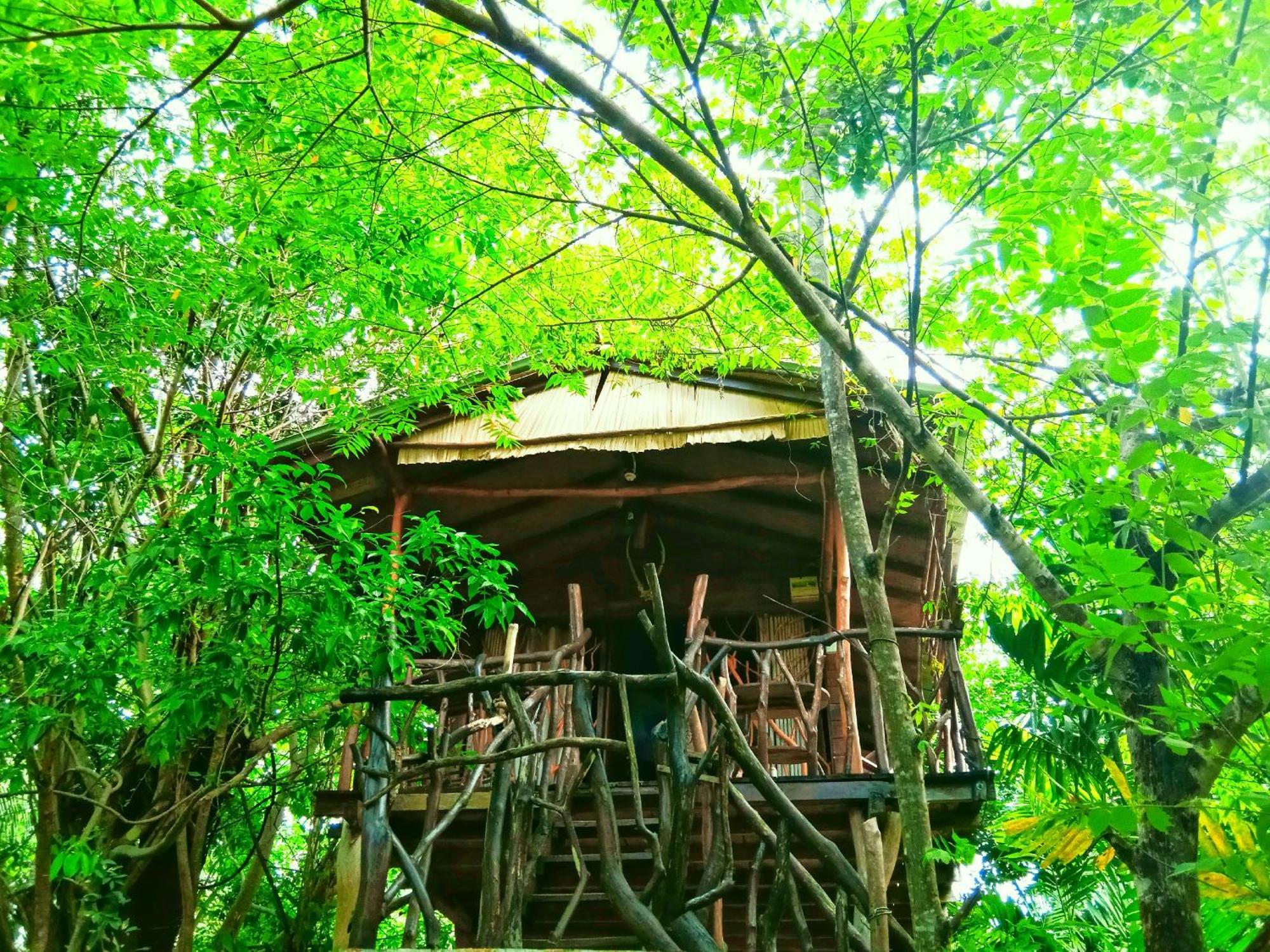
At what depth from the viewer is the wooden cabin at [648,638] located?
15.7 ft

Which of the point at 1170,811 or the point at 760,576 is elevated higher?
the point at 760,576

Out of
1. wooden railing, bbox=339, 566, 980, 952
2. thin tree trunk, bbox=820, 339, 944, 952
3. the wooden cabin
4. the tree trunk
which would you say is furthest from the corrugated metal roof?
the tree trunk

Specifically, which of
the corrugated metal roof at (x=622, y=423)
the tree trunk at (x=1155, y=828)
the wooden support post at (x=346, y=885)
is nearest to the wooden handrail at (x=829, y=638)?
the tree trunk at (x=1155, y=828)

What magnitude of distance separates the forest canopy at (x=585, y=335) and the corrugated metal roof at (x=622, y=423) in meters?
0.38

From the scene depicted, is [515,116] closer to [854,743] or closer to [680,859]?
[680,859]

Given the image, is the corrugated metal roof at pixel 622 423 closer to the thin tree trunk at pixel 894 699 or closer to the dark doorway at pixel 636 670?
the dark doorway at pixel 636 670

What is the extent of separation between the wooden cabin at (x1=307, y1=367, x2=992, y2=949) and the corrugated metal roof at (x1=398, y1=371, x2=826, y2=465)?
0.9 inches

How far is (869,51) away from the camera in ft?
11.7

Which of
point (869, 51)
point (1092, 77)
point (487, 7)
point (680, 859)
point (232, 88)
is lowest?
point (680, 859)

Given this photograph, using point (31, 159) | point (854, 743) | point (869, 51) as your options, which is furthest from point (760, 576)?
point (31, 159)

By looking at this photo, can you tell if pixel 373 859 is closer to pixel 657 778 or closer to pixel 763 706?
pixel 657 778

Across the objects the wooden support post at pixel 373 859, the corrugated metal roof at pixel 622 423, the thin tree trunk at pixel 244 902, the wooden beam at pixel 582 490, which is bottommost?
the thin tree trunk at pixel 244 902

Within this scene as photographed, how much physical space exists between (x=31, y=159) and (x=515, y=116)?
2.01m

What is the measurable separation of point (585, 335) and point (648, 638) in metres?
2.03
